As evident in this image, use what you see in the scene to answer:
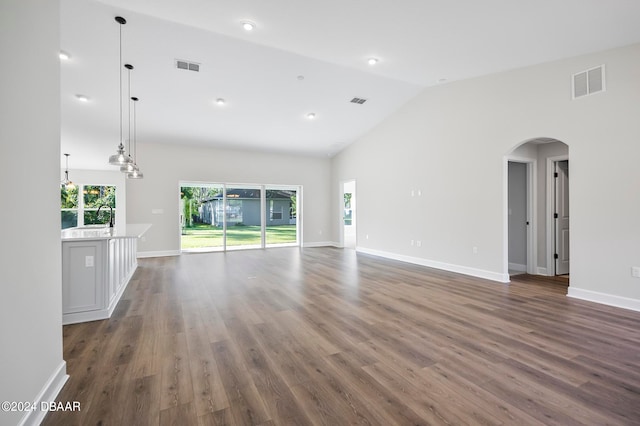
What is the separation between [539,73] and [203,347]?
5.75 m

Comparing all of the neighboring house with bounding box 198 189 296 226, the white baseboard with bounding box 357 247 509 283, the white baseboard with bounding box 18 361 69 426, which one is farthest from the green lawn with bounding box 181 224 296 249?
the white baseboard with bounding box 18 361 69 426

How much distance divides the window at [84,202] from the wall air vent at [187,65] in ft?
24.8

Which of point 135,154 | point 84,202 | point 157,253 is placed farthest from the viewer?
point 84,202

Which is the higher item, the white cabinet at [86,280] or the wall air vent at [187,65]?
the wall air vent at [187,65]

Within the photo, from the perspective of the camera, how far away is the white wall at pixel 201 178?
304 inches

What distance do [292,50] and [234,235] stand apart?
597 cm

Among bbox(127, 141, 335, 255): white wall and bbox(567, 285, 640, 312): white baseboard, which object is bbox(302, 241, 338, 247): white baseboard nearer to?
bbox(127, 141, 335, 255): white wall

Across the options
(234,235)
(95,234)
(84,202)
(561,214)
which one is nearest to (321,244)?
(234,235)

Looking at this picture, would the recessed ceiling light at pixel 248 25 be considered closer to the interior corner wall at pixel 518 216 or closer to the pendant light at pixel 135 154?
the pendant light at pixel 135 154

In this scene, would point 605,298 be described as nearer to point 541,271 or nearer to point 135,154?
point 541,271

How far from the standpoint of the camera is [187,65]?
4.82 meters

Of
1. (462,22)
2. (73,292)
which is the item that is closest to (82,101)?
(73,292)

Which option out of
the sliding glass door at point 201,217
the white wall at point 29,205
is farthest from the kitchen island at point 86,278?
the sliding glass door at point 201,217

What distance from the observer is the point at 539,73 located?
4512mm
